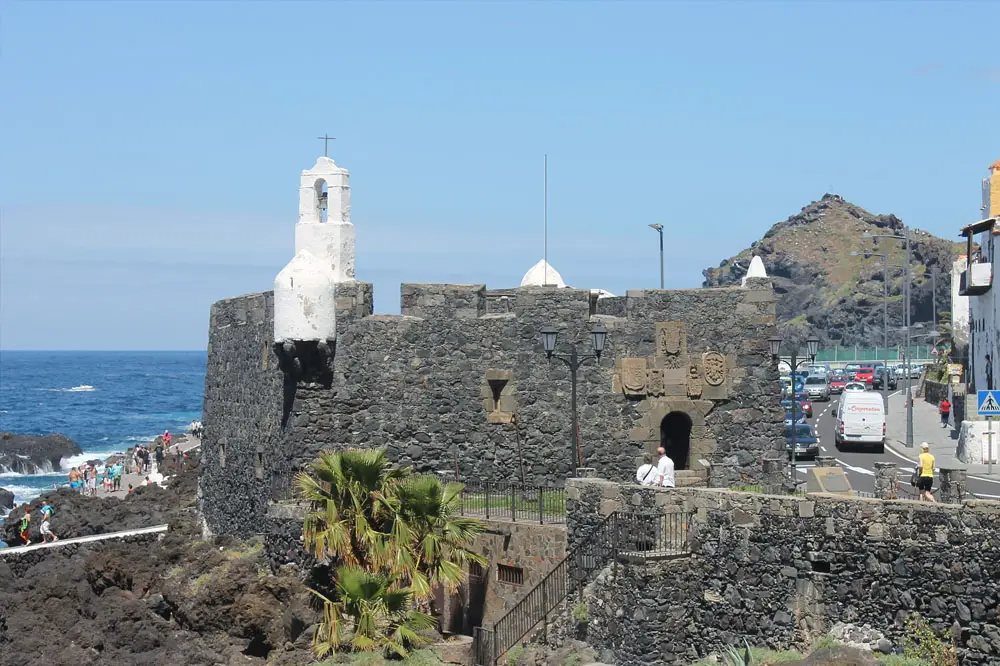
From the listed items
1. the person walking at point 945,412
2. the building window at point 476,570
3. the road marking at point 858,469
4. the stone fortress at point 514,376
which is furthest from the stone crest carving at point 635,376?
the person walking at point 945,412

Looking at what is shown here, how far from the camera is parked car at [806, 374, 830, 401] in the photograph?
6844cm

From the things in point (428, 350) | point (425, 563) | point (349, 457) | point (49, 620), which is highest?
point (428, 350)

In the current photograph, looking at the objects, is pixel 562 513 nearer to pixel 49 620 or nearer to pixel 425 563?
pixel 425 563

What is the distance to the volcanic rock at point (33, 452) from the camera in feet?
257

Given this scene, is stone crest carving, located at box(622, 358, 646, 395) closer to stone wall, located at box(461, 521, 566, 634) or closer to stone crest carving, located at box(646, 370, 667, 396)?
stone crest carving, located at box(646, 370, 667, 396)

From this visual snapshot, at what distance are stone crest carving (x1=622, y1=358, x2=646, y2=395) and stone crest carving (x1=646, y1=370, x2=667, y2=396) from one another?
95 mm

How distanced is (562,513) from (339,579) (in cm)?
460

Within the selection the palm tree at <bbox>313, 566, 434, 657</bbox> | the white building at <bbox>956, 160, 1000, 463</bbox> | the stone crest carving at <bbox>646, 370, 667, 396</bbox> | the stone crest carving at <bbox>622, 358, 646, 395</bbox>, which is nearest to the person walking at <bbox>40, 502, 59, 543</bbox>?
the palm tree at <bbox>313, 566, 434, 657</bbox>

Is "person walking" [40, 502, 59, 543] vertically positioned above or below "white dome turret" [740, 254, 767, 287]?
below

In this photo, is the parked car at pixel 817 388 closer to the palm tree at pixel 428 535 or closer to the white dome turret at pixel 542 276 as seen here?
the white dome turret at pixel 542 276

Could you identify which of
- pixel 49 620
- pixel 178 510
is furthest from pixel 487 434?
pixel 178 510

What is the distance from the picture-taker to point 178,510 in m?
40.2

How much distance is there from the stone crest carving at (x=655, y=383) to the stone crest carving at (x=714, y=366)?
32.9 inches

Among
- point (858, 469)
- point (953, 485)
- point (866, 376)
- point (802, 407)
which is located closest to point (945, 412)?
point (802, 407)
